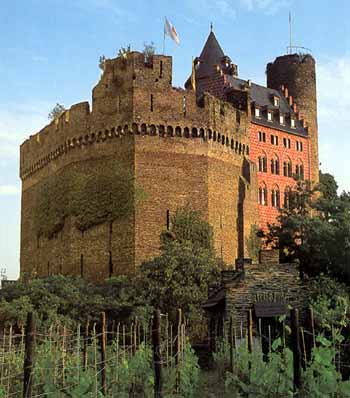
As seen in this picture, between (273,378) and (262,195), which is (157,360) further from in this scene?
(262,195)

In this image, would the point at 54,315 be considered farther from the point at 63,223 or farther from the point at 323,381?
the point at 323,381

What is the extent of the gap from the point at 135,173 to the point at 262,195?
1238 cm

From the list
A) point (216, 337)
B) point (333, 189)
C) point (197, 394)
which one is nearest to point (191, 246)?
point (333, 189)

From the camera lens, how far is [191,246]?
38.2 m

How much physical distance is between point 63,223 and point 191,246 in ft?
27.7

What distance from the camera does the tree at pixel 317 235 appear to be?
33250 mm

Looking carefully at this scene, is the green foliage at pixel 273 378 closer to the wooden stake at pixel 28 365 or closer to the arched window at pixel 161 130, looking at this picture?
the wooden stake at pixel 28 365

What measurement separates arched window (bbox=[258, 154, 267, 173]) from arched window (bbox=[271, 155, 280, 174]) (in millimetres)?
792

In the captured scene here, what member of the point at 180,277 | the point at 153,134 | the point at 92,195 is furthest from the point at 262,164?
the point at 180,277

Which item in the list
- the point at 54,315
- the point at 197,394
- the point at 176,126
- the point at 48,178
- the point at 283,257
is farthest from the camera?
the point at 48,178

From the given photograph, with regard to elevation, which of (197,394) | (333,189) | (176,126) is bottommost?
(197,394)

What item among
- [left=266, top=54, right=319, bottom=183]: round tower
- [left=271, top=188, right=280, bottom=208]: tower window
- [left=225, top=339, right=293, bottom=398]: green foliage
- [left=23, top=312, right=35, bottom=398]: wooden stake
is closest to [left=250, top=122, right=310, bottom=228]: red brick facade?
[left=271, top=188, right=280, bottom=208]: tower window

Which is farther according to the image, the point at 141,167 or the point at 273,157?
the point at 273,157

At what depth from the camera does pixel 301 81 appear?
5734 centimetres
